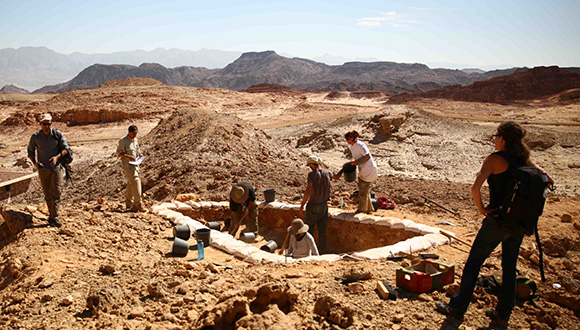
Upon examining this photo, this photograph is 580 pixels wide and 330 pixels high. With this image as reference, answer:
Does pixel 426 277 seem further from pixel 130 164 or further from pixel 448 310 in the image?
pixel 130 164

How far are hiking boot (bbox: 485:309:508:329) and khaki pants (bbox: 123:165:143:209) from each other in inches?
207

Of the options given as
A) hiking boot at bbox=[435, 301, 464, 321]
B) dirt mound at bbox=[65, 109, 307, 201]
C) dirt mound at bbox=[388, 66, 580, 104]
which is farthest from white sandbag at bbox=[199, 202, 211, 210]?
dirt mound at bbox=[388, 66, 580, 104]

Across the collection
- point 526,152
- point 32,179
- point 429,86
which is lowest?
point 32,179

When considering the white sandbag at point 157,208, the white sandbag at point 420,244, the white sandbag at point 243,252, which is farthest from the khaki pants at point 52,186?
the white sandbag at point 420,244

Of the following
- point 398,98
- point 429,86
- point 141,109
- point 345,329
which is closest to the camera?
point 345,329

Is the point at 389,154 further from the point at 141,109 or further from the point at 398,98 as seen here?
the point at 398,98

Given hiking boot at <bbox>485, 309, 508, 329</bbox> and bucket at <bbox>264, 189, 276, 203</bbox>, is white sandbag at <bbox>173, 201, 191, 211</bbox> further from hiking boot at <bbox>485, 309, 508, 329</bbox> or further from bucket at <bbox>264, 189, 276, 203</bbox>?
hiking boot at <bbox>485, 309, 508, 329</bbox>

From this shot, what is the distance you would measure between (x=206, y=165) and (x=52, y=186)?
4.38 meters

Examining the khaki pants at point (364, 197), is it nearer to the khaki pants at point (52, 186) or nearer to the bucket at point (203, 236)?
the bucket at point (203, 236)

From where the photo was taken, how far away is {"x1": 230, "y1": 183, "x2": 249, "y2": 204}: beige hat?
6477 millimetres

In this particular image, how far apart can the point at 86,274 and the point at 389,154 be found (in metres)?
12.8

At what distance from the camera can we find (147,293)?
3443 millimetres

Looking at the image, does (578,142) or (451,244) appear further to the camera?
(578,142)

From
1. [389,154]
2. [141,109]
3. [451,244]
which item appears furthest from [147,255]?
[141,109]
